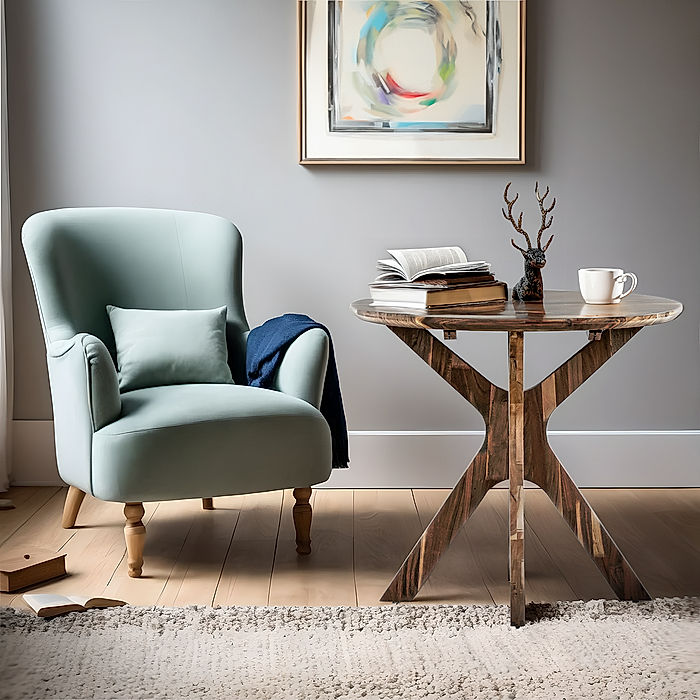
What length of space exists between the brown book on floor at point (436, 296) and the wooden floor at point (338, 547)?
725 millimetres

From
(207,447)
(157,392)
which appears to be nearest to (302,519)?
(207,447)

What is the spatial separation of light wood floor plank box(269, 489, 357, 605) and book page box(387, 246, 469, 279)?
2.66 feet

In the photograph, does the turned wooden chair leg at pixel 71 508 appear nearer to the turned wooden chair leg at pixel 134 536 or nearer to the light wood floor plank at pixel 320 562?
the turned wooden chair leg at pixel 134 536

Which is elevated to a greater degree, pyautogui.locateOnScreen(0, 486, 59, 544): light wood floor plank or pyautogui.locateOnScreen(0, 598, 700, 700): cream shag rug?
pyautogui.locateOnScreen(0, 598, 700, 700): cream shag rug

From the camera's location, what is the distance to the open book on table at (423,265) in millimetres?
2105

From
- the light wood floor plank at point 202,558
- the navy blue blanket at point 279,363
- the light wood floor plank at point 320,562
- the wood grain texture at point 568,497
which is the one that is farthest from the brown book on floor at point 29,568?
the wood grain texture at point 568,497

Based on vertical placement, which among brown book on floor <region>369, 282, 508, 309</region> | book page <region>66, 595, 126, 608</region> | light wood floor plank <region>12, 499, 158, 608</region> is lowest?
light wood floor plank <region>12, 499, 158, 608</region>

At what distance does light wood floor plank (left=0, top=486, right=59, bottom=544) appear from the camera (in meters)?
2.82

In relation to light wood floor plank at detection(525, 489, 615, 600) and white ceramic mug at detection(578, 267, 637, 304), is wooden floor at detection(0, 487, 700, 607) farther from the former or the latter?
white ceramic mug at detection(578, 267, 637, 304)

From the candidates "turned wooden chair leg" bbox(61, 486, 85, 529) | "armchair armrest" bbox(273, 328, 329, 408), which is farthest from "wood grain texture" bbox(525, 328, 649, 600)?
"turned wooden chair leg" bbox(61, 486, 85, 529)

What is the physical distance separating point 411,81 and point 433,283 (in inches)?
54.8

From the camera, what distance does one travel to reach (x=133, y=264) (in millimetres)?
2881

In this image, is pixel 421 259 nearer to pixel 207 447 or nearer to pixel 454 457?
pixel 207 447

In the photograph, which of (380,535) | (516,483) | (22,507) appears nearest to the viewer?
(516,483)
